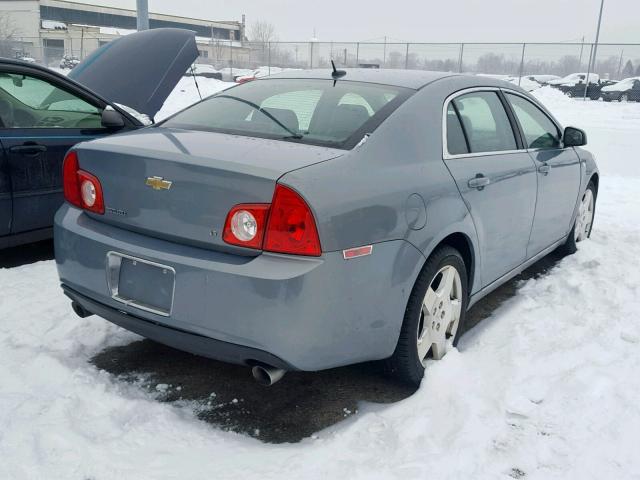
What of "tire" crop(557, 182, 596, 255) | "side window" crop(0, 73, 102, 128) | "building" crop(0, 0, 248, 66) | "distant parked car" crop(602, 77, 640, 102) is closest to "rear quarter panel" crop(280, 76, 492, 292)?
"tire" crop(557, 182, 596, 255)

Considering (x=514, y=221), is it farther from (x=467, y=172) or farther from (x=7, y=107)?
(x=7, y=107)

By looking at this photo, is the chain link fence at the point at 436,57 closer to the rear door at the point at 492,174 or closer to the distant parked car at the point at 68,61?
the distant parked car at the point at 68,61

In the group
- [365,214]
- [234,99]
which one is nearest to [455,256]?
[365,214]

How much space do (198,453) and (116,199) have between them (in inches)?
44.8

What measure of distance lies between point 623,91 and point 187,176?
2495 centimetres

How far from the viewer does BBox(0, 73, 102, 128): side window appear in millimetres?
4410

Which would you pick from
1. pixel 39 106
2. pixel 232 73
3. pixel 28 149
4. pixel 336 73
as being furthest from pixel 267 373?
pixel 232 73

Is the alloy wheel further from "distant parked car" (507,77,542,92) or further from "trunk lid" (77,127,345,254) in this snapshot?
"distant parked car" (507,77,542,92)

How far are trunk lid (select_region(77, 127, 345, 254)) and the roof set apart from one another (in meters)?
0.89

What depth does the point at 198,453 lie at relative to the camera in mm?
2416

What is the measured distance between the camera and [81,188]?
114 inches

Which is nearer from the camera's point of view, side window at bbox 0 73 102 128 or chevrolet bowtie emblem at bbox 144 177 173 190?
chevrolet bowtie emblem at bbox 144 177 173 190

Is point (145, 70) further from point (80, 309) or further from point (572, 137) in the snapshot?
point (572, 137)

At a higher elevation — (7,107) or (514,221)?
(7,107)
